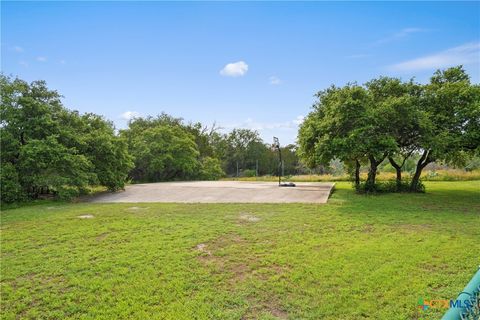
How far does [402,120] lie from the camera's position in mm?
10469

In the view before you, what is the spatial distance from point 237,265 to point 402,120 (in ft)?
29.2

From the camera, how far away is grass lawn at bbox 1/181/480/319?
11.0 feet

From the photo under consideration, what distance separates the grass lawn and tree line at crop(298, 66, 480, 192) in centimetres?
298

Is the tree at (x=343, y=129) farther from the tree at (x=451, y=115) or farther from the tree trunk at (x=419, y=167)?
the tree at (x=451, y=115)

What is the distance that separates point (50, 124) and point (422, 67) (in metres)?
14.3

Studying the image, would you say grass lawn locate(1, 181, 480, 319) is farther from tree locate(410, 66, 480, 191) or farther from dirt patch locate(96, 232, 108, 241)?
tree locate(410, 66, 480, 191)

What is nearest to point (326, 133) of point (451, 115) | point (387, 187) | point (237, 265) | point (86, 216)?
point (387, 187)

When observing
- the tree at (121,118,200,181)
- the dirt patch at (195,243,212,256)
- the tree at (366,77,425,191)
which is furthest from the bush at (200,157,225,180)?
the dirt patch at (195,243,212,256)

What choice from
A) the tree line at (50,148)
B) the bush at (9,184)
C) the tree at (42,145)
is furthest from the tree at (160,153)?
the bush at (9,184)

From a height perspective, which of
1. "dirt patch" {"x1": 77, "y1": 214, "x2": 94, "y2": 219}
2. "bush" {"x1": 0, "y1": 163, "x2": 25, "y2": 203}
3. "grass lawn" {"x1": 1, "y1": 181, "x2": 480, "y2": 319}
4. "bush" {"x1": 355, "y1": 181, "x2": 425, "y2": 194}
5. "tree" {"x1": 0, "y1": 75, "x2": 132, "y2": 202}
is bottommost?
"grass lawn" {"x1": 1, "y1": 181, "x2": 480, "y2": 319}

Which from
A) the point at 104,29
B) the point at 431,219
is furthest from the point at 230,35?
the point at 431,219

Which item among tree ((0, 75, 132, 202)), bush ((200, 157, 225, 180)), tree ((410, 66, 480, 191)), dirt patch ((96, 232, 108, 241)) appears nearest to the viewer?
dirt patch ((96, 232, 108, 241))

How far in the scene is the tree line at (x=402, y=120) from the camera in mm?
9922

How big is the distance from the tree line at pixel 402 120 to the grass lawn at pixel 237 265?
2975mm
